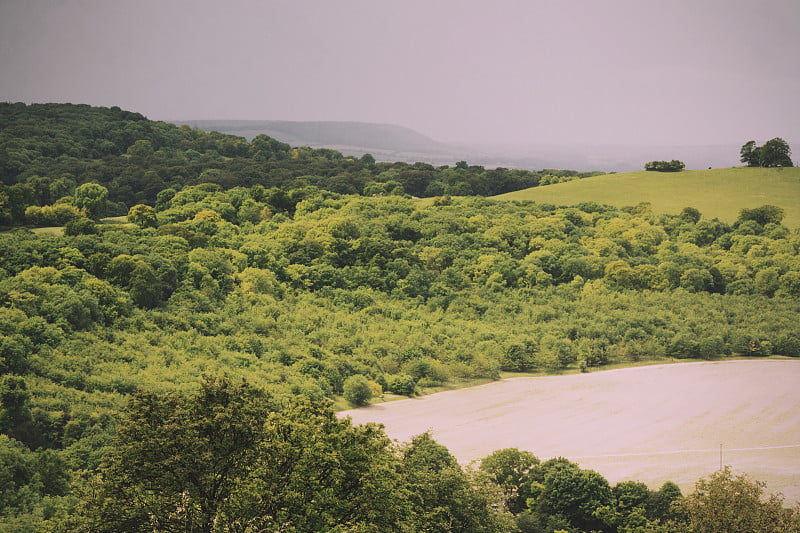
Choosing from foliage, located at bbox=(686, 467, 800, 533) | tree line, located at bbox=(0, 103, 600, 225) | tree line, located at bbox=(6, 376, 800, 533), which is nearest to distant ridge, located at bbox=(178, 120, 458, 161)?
tree line, located at bbox=(0, 103, 600, 225)

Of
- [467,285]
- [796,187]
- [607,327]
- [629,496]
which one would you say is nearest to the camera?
[629,496]

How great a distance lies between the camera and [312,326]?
50.2 m

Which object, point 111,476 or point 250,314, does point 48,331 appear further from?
point 111,476

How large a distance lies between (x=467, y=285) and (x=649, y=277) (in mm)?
15588

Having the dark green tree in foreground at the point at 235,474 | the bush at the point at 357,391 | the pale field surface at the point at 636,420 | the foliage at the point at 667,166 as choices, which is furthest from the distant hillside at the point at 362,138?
the dark green tree in foreground at the point at 235,474

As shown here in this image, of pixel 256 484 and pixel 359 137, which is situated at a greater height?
pixel 359 137

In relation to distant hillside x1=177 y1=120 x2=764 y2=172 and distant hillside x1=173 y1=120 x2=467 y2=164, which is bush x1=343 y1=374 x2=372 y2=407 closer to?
distant hillside x1=177 y1=120 x2=764 y2=172

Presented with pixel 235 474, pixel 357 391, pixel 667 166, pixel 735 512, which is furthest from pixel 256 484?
pixel 667 166

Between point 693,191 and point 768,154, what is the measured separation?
47.8ft

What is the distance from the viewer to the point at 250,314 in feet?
162

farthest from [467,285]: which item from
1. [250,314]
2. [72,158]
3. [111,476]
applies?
[72,158]

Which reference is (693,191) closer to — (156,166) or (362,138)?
(156,166)

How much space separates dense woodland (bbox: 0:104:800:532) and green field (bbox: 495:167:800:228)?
5.01m

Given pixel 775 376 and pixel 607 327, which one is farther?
pixel 607 327
